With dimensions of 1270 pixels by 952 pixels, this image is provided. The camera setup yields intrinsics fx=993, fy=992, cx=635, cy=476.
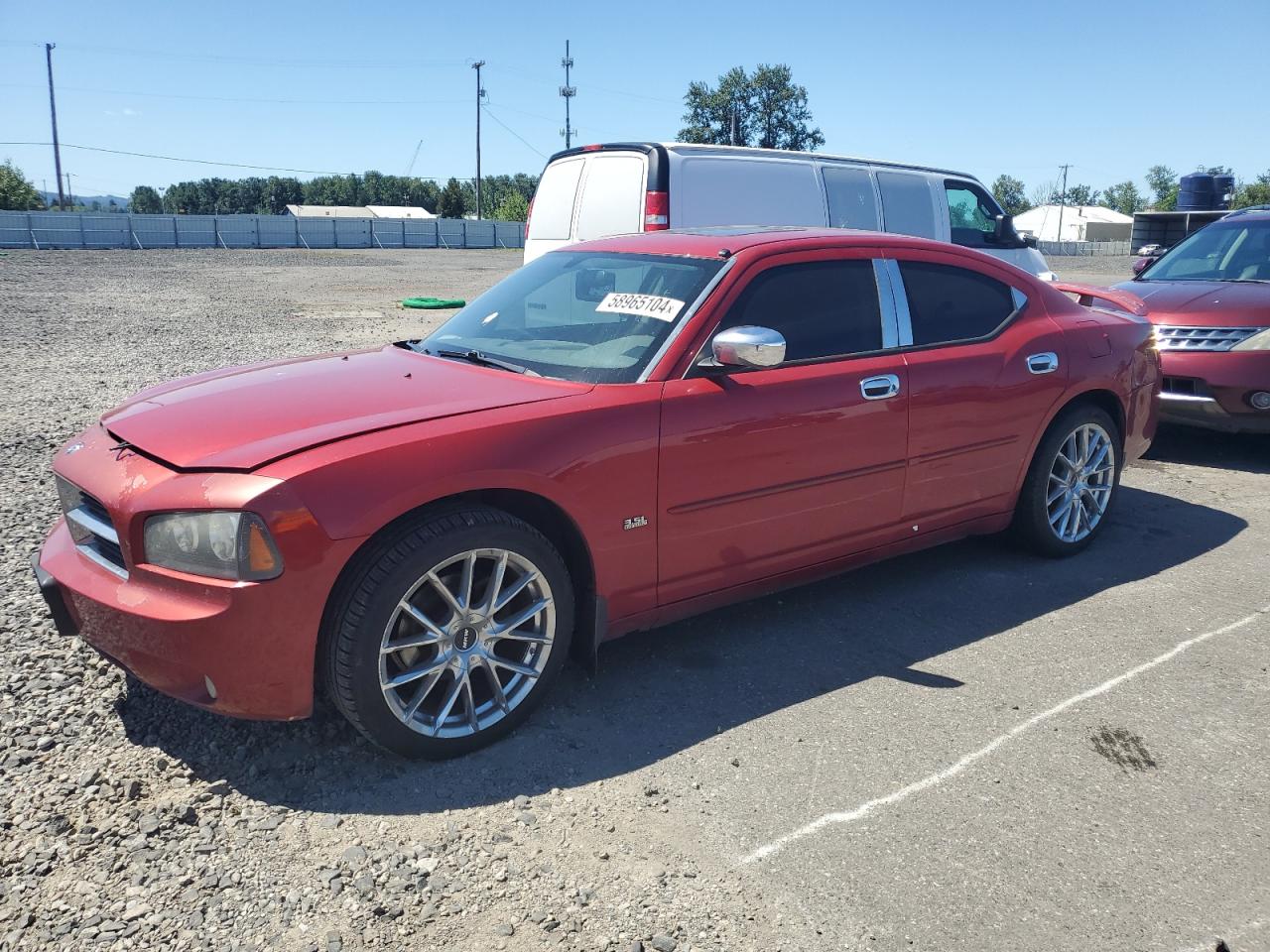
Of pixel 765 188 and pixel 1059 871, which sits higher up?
pixel 765 188

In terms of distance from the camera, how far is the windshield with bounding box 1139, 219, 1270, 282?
7762 mm

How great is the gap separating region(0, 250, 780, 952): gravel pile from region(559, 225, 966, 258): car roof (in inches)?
69.6

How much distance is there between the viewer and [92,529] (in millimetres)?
3057

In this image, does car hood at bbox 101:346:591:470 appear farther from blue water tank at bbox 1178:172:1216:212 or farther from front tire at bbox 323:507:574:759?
blue water tank at bbox 1178:172:1216:212

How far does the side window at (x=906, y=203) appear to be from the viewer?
31.6ft

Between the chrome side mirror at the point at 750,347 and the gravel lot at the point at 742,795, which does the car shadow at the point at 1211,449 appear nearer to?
the gravel lot at the point at 742,795

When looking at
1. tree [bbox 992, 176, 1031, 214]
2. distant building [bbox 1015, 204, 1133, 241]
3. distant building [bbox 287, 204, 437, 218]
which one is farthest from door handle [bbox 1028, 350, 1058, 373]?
tree [bbox 992, 176, 1031, 214]

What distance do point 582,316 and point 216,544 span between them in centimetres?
175

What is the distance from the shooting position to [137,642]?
2.86 m

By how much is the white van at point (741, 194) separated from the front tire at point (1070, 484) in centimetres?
380

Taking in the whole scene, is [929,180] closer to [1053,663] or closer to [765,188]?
[765,188]

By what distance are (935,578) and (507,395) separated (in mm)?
2531

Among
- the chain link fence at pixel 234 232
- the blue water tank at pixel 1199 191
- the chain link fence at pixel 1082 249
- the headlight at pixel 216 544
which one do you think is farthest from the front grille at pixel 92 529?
the chain link fence at pixel 1082 249

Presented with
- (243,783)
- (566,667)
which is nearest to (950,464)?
(566,667)
